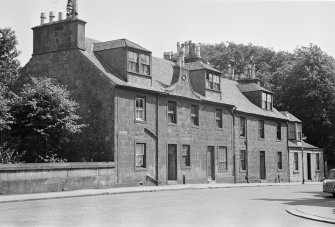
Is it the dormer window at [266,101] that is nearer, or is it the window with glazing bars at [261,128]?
the window with glazing bars at [261,128]

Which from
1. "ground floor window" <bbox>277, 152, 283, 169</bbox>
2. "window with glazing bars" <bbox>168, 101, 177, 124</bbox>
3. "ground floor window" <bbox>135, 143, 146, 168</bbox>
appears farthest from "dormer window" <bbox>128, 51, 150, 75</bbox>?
"ground floor window" <bbox>277, 152, 283, 169</bbox>

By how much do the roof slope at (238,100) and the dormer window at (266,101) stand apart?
521 mm

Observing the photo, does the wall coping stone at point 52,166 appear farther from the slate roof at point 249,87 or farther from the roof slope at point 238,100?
the slate roof at point 249,87

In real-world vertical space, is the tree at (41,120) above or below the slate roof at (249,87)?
below

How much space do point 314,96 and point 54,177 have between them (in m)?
40.6

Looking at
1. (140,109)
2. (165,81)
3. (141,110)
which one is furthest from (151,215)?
(165,81)

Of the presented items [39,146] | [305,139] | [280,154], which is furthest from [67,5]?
[305,139]

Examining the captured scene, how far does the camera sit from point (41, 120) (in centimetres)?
2700

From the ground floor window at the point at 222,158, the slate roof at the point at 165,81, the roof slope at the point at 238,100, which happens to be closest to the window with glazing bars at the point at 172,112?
the slate roof at the point at 165,81

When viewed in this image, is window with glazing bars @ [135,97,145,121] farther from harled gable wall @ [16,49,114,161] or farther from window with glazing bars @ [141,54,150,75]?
harled gable wall @ [16,49,114,161]

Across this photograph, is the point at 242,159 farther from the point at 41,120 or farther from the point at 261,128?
the point at 41,120

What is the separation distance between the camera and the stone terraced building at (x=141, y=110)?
29.5m

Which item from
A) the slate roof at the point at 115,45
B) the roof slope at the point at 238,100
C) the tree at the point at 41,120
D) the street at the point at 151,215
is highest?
the slate roof at the point at 115,45

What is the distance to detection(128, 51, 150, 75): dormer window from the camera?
31.2 m
